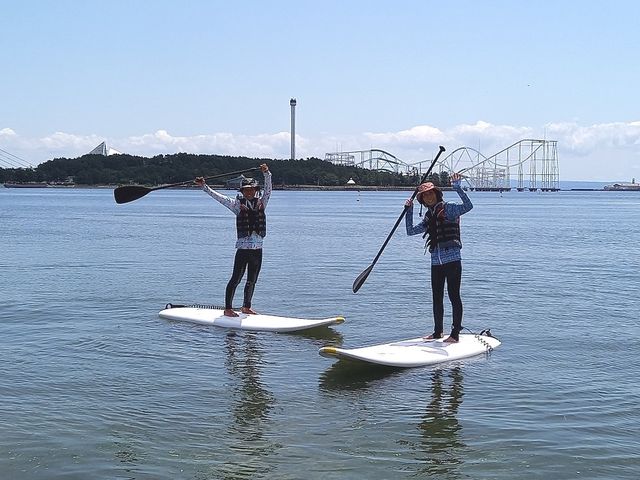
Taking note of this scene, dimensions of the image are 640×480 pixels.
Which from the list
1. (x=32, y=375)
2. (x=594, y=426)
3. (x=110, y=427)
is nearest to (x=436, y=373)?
(x=594, y=426)

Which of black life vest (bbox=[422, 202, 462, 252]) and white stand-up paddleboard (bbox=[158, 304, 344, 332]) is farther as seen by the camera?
white stand-up paddleboard (bbox=[158, 304, 344, 332])

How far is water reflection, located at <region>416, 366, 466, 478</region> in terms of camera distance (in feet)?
21.8

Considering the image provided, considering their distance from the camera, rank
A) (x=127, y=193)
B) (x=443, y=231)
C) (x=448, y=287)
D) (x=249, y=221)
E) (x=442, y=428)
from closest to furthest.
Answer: (x=442, y=428) < (x=443, y=231) < (x=448, y=287) < (x=249, y=221) < (x=127, y=193)

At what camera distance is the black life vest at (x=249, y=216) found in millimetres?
12188

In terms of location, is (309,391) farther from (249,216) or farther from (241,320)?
(249,216)

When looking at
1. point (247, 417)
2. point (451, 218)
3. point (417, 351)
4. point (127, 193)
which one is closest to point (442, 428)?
point (247, 417)

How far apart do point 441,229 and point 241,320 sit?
390 centimetres

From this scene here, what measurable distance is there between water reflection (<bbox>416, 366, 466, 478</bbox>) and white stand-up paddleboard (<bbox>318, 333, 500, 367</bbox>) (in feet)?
1.18

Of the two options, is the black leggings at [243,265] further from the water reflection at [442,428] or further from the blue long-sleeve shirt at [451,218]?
the water reflection at [442,428]

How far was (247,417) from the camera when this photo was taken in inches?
307

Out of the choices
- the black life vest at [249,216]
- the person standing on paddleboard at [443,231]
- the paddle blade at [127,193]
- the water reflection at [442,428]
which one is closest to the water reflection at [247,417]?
the water reflection at [442,428]

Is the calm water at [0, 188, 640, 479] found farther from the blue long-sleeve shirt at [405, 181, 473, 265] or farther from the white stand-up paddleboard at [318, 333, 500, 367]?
the blue long-sleeve shirt at [405, 181, 473, 265]

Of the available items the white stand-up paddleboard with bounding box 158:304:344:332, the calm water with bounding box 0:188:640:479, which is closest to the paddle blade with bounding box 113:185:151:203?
the calm water with bounding box 0:188:640:479

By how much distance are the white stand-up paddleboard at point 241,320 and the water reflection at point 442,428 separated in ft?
9.40
